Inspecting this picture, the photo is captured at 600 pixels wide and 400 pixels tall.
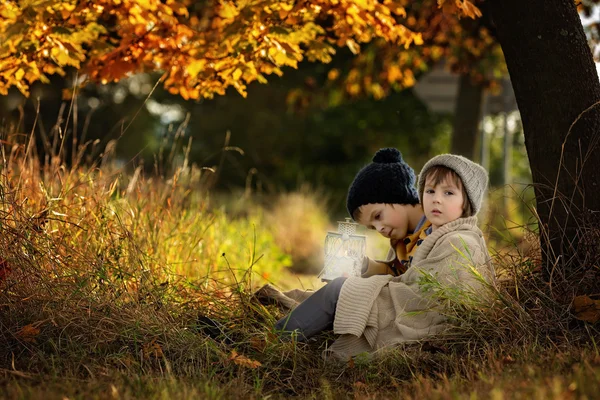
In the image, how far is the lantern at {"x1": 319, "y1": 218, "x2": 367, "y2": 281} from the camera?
14.6ft

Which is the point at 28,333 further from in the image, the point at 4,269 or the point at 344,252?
the point at 344,252

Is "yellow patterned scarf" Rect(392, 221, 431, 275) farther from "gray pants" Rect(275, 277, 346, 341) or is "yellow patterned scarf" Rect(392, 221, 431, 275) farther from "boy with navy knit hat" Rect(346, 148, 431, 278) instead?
"gray pants" Rect(275, 277, 346, 341)

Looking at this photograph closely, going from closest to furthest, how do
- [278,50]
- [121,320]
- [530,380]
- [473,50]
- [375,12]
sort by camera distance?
1. [530,380]
2. [121,320]
3. [278,50]
4. [375,12]
5. [473,50]

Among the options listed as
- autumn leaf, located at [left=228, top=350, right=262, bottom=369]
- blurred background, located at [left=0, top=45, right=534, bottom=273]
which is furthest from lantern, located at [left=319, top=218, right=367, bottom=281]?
blurred background, located at [left=0, top=45, right=534, bottom=273]

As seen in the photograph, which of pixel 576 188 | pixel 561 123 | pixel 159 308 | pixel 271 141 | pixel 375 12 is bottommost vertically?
pixel 271 141

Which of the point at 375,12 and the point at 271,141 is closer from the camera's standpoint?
the point at 375,12

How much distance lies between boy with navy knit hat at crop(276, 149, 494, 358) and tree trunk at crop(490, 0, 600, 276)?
1.49ft

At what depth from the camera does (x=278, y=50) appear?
4941mm

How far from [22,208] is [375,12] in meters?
2.53

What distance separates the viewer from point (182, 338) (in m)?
4.01

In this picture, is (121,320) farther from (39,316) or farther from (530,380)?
(530,380)

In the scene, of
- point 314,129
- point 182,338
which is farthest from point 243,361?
point 314,129

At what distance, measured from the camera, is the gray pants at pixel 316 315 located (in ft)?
13.5

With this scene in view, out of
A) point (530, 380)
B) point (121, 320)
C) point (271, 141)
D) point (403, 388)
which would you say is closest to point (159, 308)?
point (121, 320)
